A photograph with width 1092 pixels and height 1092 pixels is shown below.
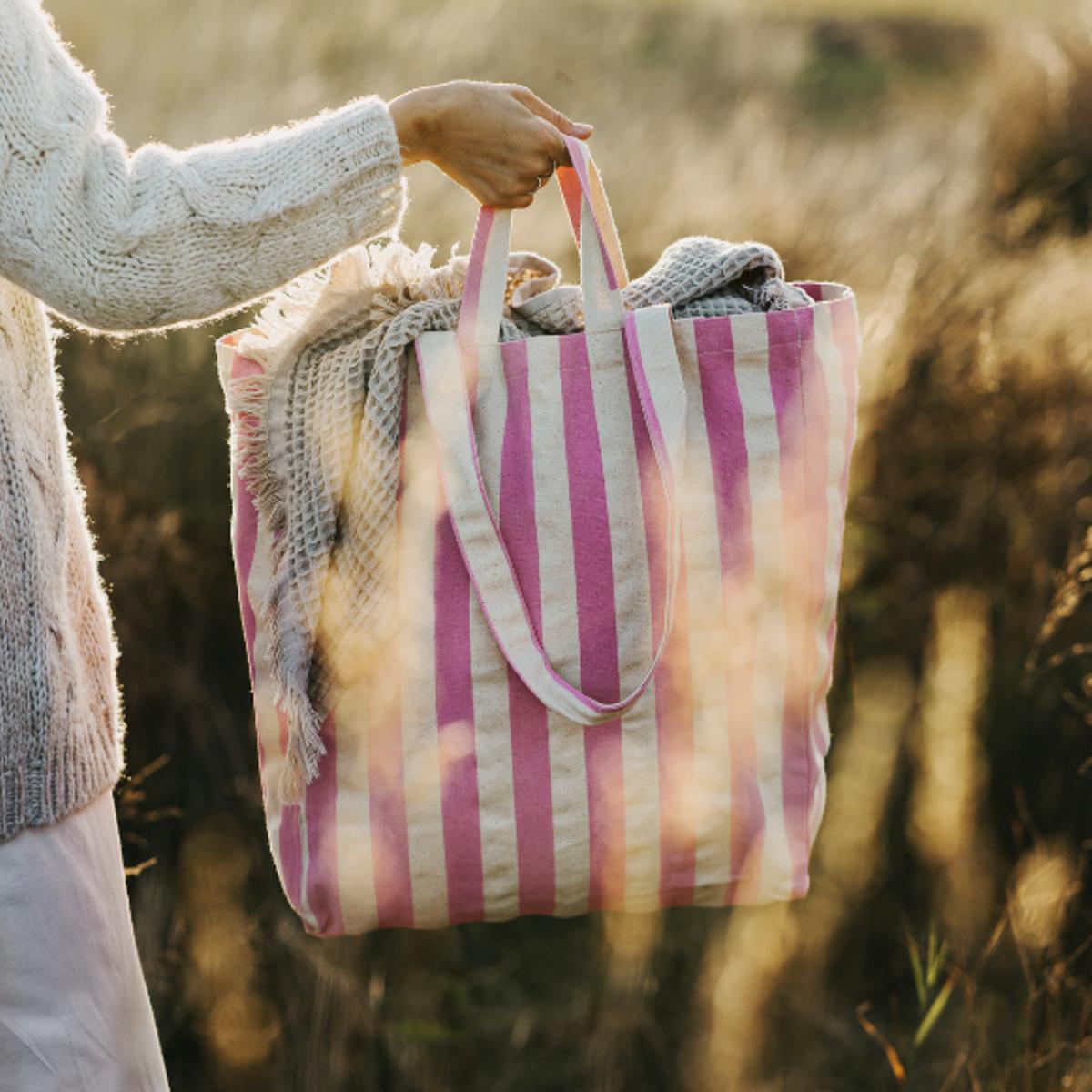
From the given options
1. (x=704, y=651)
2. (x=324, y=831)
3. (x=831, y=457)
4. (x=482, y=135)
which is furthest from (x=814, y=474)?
(x=324, y=831)

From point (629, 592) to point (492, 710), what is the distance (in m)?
0.16

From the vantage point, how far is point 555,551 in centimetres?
114

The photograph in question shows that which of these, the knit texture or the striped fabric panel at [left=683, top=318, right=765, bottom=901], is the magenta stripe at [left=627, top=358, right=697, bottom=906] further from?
the knit texture

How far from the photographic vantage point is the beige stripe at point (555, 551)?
113 cm

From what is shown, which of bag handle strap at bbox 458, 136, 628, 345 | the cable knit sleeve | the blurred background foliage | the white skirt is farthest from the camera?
the blurred background foliage

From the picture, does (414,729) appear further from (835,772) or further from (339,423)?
(835,772)

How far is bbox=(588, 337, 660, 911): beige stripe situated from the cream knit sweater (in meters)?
0.23

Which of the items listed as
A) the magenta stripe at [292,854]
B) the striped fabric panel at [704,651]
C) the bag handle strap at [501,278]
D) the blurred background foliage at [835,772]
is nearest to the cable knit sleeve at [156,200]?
the bag handle strap at [501,278]

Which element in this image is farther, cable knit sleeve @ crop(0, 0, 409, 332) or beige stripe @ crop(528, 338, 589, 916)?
beige stripe @ crop(528, 338, 589, 916)

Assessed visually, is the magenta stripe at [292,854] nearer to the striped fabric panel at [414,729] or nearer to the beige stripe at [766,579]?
the striped fabric panel at [414,729]

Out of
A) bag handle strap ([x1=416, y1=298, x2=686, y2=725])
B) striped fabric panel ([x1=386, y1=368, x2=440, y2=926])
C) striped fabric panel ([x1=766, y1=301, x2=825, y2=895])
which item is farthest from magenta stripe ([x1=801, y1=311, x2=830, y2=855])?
striped fabric panel ([x1=386, y1=368, x2=440, y2=926])

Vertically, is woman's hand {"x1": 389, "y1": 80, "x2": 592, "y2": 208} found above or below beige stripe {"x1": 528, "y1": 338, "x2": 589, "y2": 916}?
above

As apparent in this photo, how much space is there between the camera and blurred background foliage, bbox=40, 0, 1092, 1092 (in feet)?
6.04

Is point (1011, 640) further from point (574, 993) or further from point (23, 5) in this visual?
point (23, 5)
